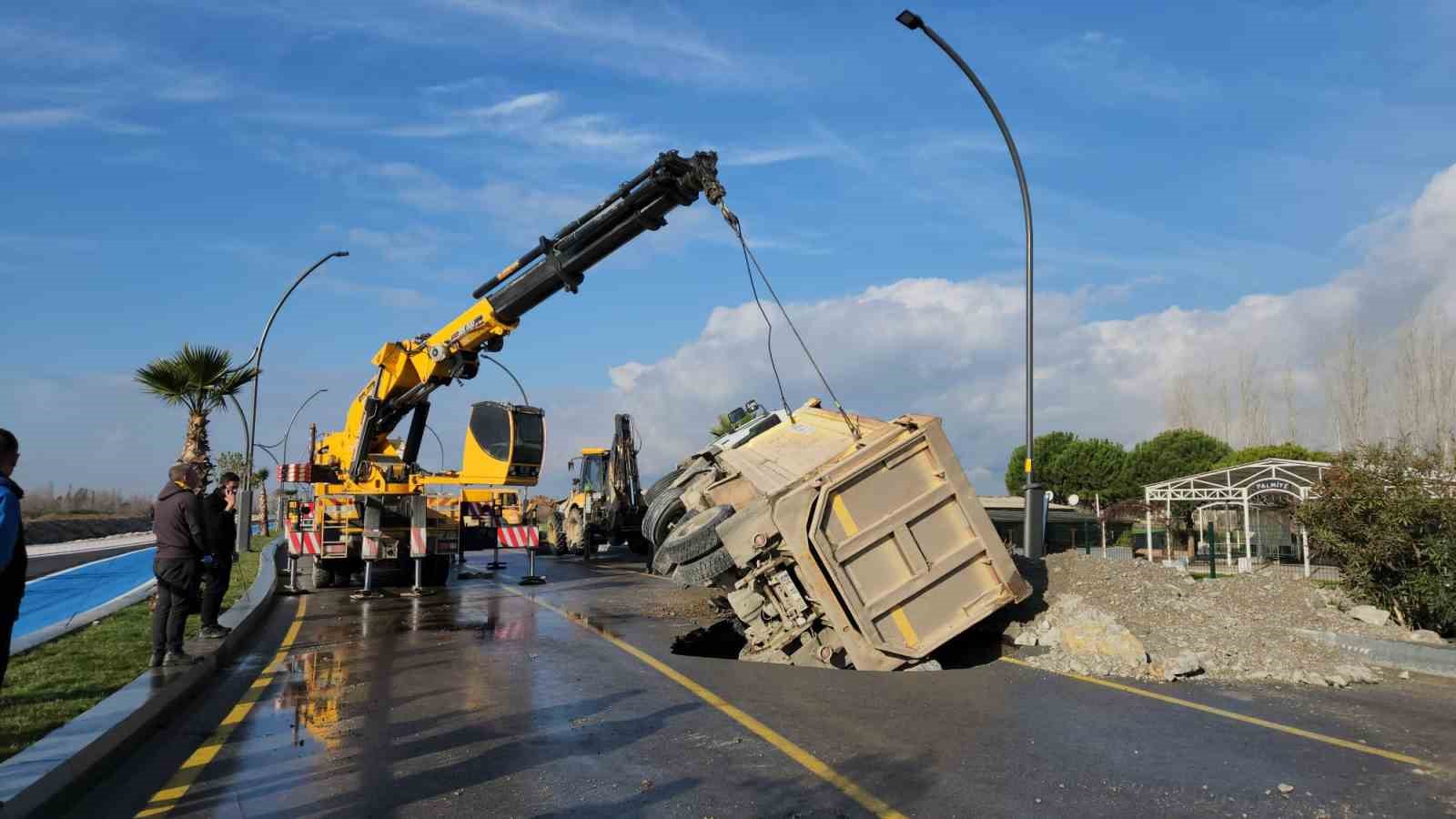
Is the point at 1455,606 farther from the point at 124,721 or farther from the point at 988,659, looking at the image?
the point at 124,721

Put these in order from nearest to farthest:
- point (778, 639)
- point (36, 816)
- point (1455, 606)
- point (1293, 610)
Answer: point (36, 816) → point (778, 639) → point (1455, 606) → point (1293, 610)

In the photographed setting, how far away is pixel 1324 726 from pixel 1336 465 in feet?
18.0

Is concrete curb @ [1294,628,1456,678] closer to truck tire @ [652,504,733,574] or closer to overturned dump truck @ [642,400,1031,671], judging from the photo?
overturned dump truck @ [642,400,1031,671]

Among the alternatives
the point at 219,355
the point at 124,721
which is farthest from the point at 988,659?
the point at 219,355

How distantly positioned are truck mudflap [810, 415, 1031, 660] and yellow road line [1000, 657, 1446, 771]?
1.00 m

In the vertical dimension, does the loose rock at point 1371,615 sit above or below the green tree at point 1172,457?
below

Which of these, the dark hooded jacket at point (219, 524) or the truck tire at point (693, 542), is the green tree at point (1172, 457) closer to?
the truck tire at point (693, 542)

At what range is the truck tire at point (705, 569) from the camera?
9.20 metres

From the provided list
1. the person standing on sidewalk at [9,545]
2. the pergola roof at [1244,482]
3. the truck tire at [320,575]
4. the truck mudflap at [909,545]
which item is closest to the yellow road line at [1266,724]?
the truck mudflap at [909,545]

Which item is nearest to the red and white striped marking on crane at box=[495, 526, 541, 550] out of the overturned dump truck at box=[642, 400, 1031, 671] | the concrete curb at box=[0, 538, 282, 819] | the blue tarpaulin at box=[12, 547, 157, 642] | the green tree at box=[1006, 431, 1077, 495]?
the blue tarpaulin at box=[12, 547, 157, 642]

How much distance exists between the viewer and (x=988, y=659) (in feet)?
31.6

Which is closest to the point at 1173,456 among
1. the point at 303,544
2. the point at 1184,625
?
the point at 1184,625

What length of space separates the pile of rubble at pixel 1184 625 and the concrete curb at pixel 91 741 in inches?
297

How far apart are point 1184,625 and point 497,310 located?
1062 centimetres
